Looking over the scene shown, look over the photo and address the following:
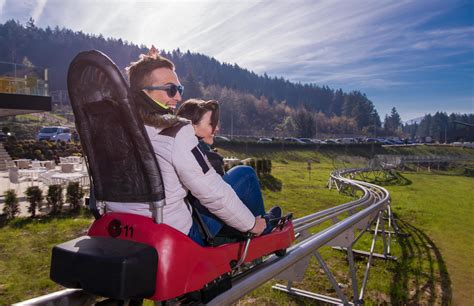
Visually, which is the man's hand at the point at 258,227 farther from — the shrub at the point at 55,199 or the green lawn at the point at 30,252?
the shrub at the point at 55,199

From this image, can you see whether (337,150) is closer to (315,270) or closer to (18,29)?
(315,270)

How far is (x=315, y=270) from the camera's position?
669 centimetres

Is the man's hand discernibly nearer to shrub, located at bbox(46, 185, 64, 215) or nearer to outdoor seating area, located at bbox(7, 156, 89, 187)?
shrub, located at bbox(46, 185, 64, 215)

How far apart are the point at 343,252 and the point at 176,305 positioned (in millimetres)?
6442

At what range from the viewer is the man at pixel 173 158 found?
6.57 ft

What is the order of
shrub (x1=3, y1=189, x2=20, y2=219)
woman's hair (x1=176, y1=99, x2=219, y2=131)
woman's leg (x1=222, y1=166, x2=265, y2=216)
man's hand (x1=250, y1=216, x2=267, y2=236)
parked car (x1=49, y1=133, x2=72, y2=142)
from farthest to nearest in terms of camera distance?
parked car (x1=49, y1=133, x2=72, y2=142) → shrub (x1=3, y1=189, x2=20, y2=219) → woman's hair (x1=176, y1=99, x2=219, y2=131) → woman's leg (x1=222, y1=166, x2=265, y2=216) → man's hand (x1=250, y1=216, x2=267, y2=236)

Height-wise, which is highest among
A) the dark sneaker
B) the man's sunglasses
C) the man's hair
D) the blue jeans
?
the man's hair

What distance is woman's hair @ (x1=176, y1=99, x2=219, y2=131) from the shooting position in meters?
2.88

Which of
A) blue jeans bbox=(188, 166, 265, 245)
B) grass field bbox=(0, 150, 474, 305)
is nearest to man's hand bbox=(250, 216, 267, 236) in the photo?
blue jeans bbox=(188, 166, 265, 245)

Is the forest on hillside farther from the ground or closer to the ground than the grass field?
farther from the ground

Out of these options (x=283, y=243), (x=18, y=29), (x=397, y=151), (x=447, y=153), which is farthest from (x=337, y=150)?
(x=18, y=29)

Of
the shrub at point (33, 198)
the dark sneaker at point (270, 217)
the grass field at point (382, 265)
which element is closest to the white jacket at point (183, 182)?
the dark sneaker at point (270, 217)

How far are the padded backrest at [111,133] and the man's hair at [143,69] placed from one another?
32cm

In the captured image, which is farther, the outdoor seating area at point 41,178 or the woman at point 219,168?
the outdoor seating area at point 41,178
